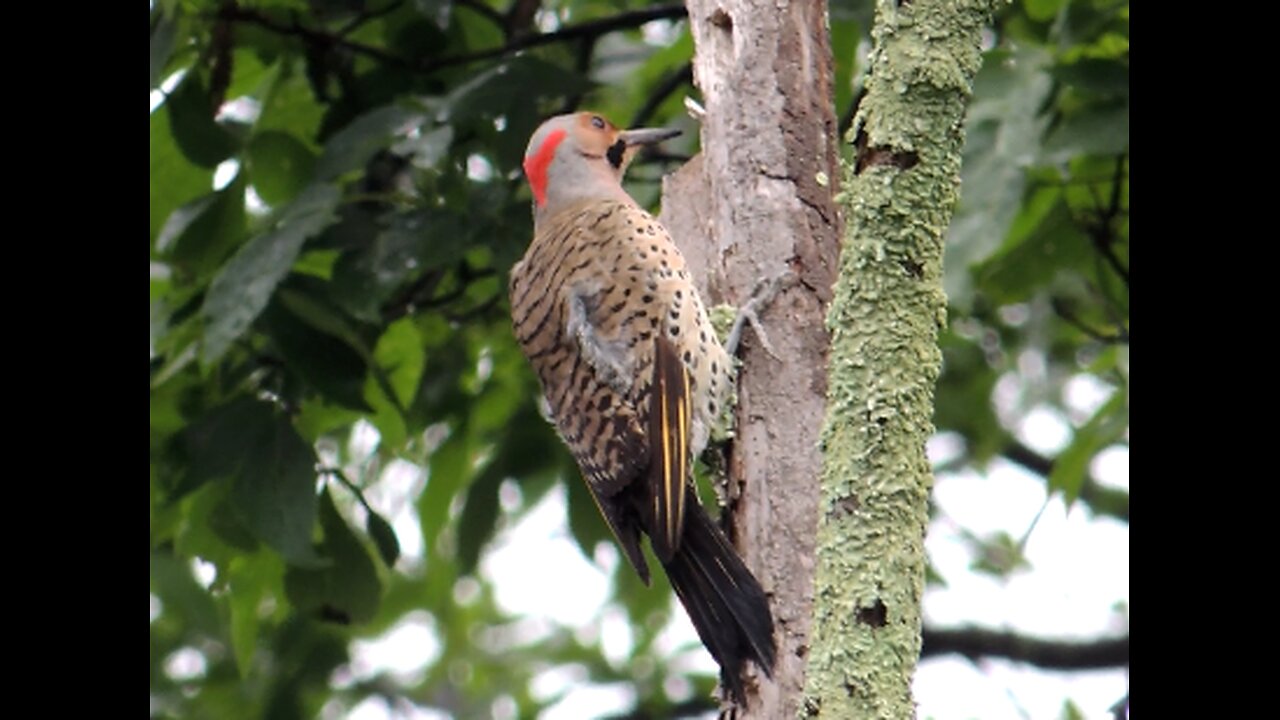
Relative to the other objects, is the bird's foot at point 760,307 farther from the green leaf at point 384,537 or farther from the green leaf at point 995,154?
the green leaf at point 384,537

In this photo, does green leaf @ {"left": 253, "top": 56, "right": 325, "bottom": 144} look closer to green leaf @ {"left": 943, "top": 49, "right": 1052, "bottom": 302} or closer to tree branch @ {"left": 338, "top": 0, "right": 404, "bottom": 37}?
→ tree branch @ {"left": 338, "top": 0, "right": 404, "bottom": 37}

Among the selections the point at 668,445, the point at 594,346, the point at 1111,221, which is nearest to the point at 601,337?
the point at 594,346

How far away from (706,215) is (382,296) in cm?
117

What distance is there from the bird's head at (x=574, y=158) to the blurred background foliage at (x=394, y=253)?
77 mm

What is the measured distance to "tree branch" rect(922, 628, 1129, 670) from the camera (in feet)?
22.3

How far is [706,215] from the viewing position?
394cm

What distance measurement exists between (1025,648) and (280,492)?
3.57 meters

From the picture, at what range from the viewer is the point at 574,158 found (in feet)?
15.8

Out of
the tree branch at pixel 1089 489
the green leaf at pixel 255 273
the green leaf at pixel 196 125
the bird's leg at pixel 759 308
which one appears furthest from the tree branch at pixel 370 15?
the tree branch at pixel 1089 489

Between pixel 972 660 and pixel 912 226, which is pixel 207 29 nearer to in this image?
pixel 912 226

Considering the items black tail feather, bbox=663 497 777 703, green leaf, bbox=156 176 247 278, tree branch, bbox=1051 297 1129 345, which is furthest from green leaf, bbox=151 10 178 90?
tree branch, bbox=1051 297 1129 345

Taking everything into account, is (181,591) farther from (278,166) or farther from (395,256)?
(395,256)

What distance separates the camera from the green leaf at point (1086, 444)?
A: 4711 millimetres
